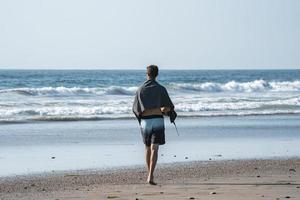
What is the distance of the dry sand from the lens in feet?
27.4

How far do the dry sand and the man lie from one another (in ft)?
1.61

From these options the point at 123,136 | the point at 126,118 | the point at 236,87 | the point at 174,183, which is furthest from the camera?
the point at 236,87

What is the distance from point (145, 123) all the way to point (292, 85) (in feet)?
151

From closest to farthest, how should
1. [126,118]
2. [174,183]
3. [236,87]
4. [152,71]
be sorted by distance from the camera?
[152,71] < [174,183] < [126,118] < [236,87]

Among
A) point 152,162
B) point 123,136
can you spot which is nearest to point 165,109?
point 152,162

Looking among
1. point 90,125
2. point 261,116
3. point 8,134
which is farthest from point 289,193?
point 261,116

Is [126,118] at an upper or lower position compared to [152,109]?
lower

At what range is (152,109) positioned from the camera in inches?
365

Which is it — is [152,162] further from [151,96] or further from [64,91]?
[64,91]

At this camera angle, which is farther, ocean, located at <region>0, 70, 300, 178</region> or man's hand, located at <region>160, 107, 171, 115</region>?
ocean, located at <region>0, 70, 300, 178</region>

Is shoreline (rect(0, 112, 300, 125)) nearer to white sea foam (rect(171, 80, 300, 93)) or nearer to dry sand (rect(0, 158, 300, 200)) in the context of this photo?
dry sand (rect(0, 158, 300, 200))

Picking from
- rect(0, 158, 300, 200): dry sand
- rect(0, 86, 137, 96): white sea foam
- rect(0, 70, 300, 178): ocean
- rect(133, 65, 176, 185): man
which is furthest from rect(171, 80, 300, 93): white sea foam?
rect(133, 65, 176, 185): man

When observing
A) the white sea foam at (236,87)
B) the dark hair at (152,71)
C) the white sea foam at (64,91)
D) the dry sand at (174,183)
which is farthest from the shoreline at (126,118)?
the white sea foam at (236,87)

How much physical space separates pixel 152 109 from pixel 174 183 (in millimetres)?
1002
